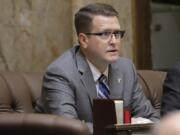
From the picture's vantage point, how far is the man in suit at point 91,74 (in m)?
3.17

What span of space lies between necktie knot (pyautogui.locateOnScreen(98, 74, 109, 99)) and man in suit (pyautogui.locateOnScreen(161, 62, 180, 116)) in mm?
620

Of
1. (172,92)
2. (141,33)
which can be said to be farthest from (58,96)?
(141,33)

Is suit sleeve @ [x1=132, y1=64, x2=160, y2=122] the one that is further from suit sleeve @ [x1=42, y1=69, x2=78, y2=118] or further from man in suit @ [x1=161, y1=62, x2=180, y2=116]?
man in suit @ [x1=161, y1=62, x2=180, y2=116]

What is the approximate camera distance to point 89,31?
11.3 feet

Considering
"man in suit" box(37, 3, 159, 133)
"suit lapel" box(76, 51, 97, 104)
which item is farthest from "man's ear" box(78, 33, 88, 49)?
"suit lapel" box(76, 51, 97, 104)

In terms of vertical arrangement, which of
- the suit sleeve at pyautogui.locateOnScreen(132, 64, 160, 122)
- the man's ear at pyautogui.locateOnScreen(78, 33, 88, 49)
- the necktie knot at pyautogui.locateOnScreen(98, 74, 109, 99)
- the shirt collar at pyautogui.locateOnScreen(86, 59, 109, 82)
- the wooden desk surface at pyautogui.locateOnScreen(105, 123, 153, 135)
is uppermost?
the man's ear at pyautogui.locateOnScreen(78, 33, 88, 49)

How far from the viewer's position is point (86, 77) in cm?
326

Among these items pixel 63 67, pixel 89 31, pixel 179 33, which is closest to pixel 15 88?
pixel 63 67

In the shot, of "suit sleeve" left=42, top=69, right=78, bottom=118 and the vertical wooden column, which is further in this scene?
the vertical wooden column

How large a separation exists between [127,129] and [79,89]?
983 mm

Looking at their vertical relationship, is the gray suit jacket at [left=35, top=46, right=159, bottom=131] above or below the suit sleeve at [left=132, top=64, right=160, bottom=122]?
above

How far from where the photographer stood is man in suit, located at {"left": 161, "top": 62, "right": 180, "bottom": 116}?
8.77 feet

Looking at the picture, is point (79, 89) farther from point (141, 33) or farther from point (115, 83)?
point (141, 33)

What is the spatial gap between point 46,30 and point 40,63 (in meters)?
0.26
